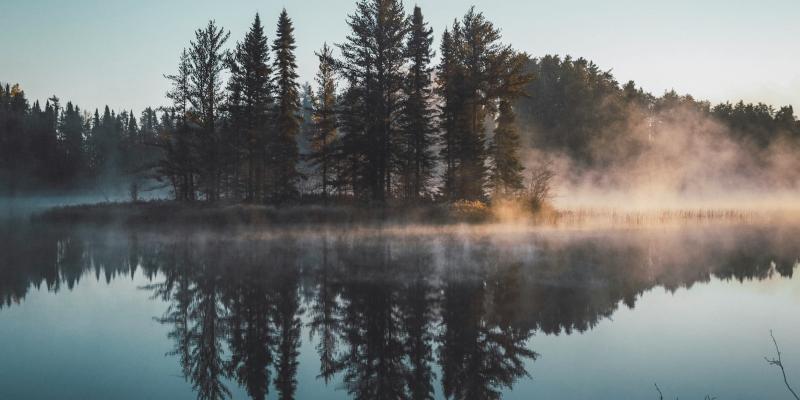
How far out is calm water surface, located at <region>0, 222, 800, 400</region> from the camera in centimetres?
857

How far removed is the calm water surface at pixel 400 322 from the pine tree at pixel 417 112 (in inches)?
658

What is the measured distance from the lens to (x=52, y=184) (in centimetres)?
9250

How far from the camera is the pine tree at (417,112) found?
3791 centimetres

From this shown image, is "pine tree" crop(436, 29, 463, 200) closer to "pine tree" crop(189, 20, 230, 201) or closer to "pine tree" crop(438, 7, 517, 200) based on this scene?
"pine tree" crop(438, 7, 517, 200)

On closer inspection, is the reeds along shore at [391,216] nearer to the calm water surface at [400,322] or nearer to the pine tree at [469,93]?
the pine tree at [469,93]

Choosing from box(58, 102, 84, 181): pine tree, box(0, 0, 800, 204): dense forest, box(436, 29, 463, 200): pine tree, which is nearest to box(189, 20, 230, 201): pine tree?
box(0, 0, 800, 204): dense forest

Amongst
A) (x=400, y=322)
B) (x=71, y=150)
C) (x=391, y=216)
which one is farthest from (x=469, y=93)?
(x=71, y=150)

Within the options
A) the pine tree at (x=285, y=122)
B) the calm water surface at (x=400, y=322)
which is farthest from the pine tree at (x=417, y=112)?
the calm water surface at (x=400, y=322)

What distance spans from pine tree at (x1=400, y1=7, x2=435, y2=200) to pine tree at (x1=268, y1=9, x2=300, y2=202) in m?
8.56

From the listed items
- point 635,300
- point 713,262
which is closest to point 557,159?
point 713,262

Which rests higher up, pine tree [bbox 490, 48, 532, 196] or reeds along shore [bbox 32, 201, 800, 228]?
pine tree [bbox 490, 48, 532, 196]

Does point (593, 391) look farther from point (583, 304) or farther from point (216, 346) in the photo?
point (216, 346)

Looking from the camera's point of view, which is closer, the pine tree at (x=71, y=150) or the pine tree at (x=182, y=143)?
the pine tree at (x=182, y=143)

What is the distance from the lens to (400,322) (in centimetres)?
1163
